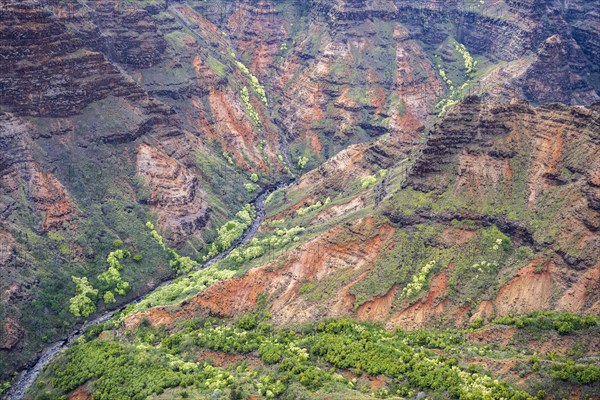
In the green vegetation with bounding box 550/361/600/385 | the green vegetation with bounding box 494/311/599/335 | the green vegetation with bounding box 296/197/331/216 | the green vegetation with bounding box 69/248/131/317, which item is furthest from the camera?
the green vegetation with bounding box 296/197/331/216

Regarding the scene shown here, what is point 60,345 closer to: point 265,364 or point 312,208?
point 265,364

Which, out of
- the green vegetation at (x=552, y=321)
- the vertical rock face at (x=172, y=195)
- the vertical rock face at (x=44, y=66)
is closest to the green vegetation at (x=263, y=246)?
the vertical rock face at (x=172, y=195)

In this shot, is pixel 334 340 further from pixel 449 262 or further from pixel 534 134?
pixel 534 134

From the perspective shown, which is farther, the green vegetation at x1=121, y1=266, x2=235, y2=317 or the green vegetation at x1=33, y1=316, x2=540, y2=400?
the green vegetation at x1=121, y1=266, x2=235, y2=317

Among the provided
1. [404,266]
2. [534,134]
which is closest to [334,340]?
[404,266]

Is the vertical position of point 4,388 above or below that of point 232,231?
above


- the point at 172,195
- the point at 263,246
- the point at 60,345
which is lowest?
the point at 60,345

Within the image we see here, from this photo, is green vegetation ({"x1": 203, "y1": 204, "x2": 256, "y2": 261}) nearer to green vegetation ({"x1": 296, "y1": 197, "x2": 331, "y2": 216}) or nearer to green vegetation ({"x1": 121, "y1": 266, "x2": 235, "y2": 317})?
green vegetation ({"x1": 296, "y1": 197, "x2": 331, "y2": 216})

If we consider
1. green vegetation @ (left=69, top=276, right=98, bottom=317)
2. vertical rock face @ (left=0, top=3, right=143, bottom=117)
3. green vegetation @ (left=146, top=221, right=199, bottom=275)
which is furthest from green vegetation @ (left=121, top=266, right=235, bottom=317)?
vertical rock face @ (left=0, top=3, right=143, bottom=117)

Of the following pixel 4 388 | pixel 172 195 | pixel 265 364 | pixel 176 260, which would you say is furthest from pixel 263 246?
pixel 4 388
